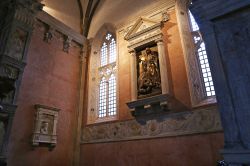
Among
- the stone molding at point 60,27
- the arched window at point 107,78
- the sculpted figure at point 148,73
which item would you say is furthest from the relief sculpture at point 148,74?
the stone molding at point 60,27

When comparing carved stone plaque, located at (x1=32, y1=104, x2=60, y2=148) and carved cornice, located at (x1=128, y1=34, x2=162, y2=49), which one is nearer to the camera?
carved stone plaque, located at (x1=32, y1=104, x2=60, y2=148)

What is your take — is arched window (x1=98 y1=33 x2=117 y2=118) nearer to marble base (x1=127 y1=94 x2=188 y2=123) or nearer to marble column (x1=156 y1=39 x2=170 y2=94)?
marble base (x1=127 y1=94 x2=188 y2=123)

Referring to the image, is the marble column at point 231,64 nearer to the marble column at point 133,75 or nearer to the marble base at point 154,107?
the marble base at point 154,107

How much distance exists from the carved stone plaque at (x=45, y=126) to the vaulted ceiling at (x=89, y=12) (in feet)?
17.2

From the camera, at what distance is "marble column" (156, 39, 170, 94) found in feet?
24.7

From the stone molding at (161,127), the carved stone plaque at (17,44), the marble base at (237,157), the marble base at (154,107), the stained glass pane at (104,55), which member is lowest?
the marble base at (237,157)

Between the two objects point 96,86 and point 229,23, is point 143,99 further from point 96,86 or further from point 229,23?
point 229,23

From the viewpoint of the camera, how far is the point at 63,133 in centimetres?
898

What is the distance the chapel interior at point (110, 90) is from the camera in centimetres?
677

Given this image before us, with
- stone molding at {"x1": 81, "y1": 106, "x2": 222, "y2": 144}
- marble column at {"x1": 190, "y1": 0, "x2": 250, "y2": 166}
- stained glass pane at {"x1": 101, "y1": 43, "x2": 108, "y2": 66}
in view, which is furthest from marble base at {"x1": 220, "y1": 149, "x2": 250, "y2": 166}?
stained glass pane at {"x1": 101, "y1": 43, "x2": 108, "y2": 66}

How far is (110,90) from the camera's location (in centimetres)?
988

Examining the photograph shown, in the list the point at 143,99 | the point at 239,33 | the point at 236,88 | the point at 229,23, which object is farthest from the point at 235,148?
the point at 143,99

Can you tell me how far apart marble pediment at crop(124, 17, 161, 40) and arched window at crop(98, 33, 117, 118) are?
5.24 feet

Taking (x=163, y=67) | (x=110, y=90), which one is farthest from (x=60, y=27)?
(x=163, y=67)
